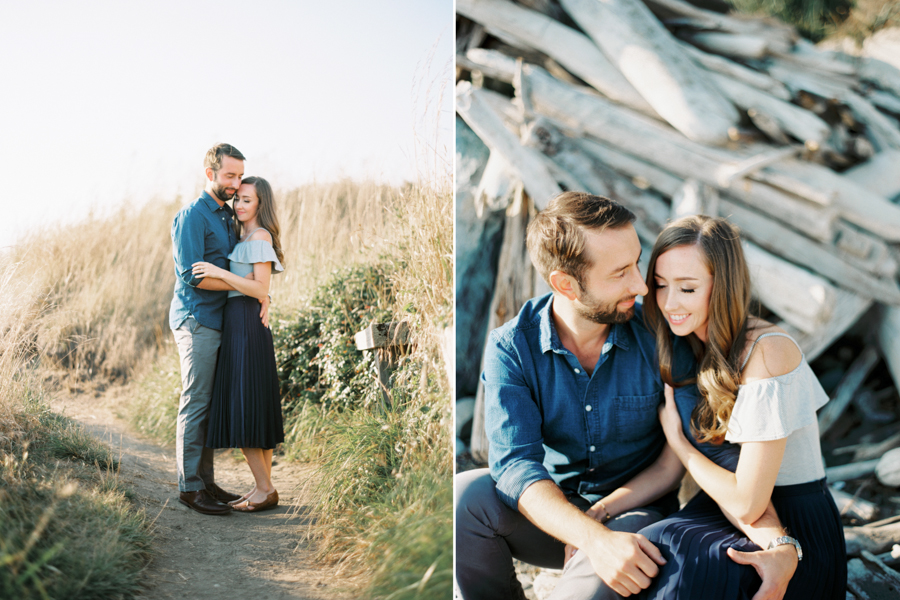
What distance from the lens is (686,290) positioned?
2.19 meters

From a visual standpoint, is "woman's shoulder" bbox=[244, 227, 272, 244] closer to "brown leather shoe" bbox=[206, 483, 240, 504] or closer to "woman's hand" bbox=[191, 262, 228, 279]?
"woman's hand" bbox=[191, 262, 228, 279]

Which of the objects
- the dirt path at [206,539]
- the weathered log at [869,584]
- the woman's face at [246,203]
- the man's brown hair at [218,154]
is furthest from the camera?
the weathered log at [869,584]

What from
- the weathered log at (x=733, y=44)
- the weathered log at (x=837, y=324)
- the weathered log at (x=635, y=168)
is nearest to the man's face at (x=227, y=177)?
the weathered log at (x=635, y=168)

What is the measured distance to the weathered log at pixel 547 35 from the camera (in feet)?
11.2

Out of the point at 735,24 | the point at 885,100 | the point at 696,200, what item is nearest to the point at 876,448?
the point at 696,200

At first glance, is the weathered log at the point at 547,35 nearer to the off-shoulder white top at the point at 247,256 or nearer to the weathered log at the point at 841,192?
the weathered log at the point at 841,192

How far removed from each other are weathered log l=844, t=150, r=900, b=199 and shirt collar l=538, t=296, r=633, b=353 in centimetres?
187

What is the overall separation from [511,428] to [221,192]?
4.83 feet

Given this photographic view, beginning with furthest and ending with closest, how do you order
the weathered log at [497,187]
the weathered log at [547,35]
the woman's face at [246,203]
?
the weathered log at [547,35]
the weathered log at [497,187]
the woman's face at [246,203]

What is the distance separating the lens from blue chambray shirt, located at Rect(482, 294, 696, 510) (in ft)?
7.38

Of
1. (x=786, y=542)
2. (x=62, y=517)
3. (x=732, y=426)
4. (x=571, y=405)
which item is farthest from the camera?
(x=571, y=405)

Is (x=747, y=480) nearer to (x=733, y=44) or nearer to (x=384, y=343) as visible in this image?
(x=384, y=343)

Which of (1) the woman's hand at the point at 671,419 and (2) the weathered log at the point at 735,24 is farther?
(2) the weathered log at the point at 735,24

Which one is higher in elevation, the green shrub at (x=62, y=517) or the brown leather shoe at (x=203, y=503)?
the green shrub at (x=62, y=517)
